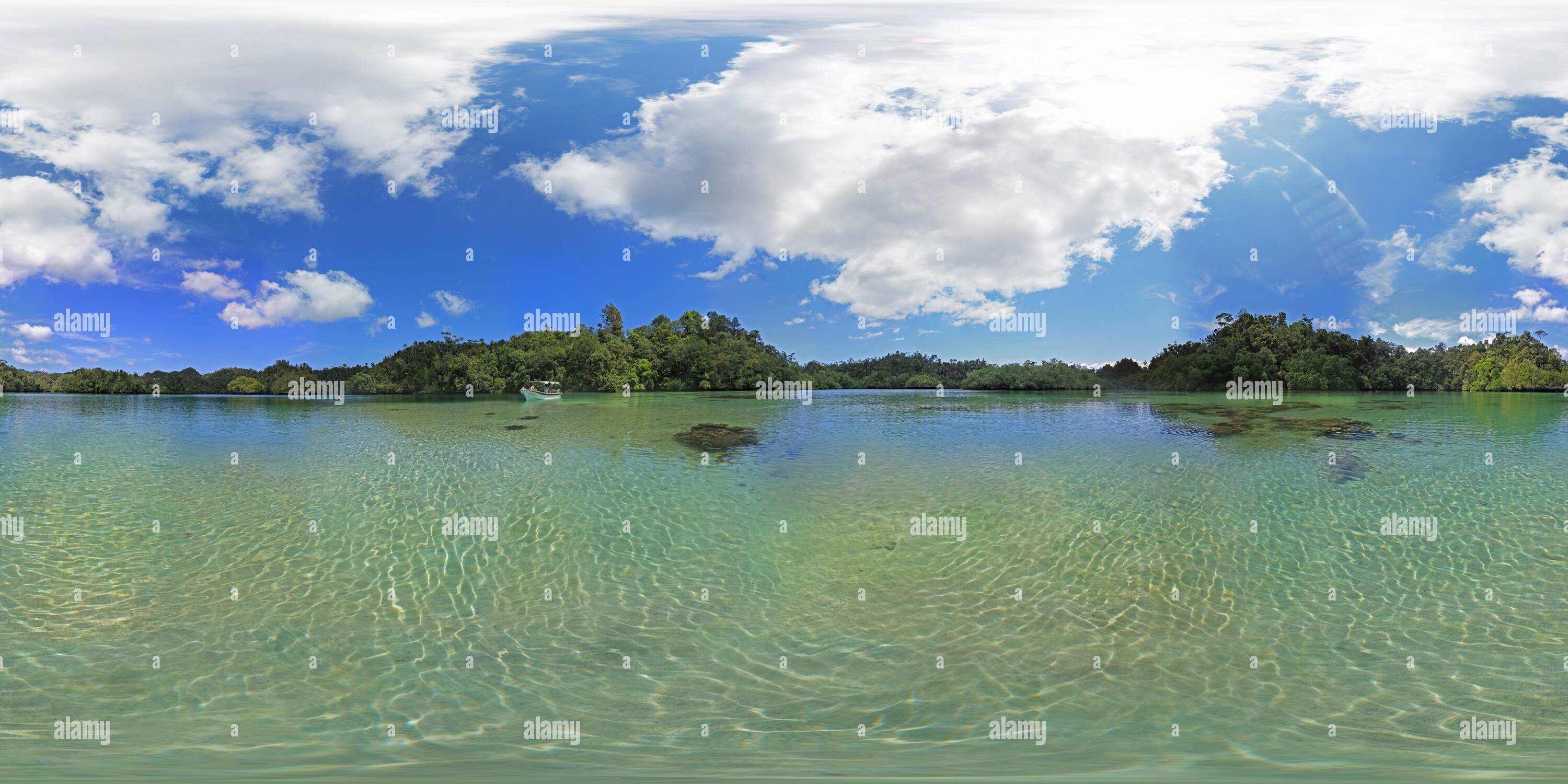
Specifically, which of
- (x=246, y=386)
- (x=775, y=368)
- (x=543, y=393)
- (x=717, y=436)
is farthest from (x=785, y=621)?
(x=246, y=386)

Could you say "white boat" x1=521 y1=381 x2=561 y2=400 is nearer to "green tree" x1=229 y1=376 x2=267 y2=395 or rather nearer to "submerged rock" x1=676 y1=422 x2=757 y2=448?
"submerged rock" x1=676 y1=422 x2=757 y2=448

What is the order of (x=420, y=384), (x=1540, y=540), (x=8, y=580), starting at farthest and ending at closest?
(x=420, y=384)
(x=1540, y=540)
(x=8, y=580)

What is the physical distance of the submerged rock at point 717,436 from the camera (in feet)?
54.0

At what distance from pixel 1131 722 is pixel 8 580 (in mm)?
10714

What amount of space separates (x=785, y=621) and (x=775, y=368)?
197 ft

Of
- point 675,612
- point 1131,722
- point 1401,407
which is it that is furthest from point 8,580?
point 1401,407

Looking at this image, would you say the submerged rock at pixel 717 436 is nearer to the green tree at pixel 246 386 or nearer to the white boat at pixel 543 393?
the white boat at pixel 543 393

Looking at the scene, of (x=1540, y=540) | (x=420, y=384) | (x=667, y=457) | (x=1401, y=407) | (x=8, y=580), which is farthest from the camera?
(x=420, y=384)

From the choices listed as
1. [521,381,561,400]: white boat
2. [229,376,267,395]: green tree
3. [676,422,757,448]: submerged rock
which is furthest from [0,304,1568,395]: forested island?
[676,422,757,448]: submerged rock

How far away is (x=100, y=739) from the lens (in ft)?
11.9

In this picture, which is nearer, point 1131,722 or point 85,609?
point 1131,722

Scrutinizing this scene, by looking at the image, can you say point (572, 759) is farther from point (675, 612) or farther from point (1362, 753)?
point (1362, 753)

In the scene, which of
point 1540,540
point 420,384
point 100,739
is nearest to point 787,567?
point 100,739

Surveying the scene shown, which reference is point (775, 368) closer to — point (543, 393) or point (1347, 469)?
point (543, 393)
